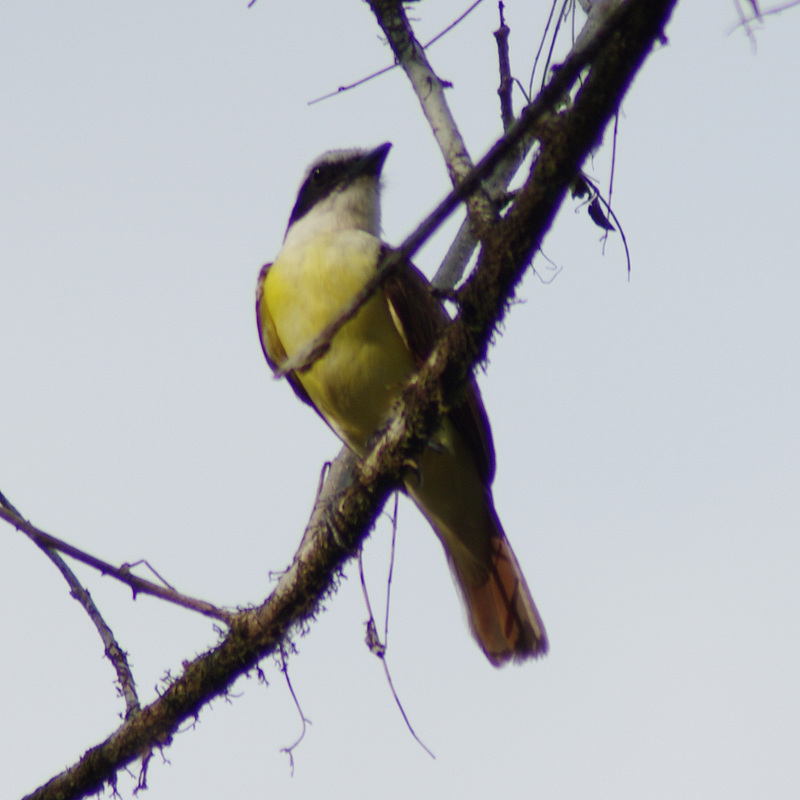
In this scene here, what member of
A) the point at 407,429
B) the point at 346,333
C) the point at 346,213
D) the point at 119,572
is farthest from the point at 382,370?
the point at 119,572

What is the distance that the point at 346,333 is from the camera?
184 inches

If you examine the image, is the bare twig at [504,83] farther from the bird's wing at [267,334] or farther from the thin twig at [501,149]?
the thin twig at [501,149]

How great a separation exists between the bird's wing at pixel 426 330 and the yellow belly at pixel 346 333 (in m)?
0.07

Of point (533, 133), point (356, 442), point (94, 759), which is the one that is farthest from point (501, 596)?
point (533, 133)

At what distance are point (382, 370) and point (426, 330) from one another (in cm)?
28

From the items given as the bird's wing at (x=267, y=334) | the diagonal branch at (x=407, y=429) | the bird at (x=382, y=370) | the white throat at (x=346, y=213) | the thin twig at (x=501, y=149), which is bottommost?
the thin twig at (x=501, y=149)

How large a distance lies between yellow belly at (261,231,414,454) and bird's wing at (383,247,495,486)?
7 cm

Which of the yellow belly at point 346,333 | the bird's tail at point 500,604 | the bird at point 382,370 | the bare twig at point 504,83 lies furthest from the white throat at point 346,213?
the bird's tail at point 500,604

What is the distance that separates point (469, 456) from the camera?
5004 millimetres

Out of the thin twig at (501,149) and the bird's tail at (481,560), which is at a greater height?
the bird's tail at (481,560)

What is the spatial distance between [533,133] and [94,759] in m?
2.80

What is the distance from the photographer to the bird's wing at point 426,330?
4.68m

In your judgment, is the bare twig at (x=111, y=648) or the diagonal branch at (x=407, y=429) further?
the bare twig at (x=111, y=648)

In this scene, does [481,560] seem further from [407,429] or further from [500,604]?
[407,429]
